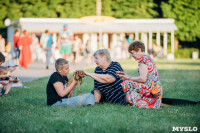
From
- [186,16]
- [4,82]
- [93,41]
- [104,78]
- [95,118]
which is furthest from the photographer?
[186,16]

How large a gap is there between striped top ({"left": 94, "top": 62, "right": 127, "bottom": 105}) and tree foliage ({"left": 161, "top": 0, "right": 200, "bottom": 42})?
31.1 metres

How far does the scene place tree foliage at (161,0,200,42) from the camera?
→ 113ft

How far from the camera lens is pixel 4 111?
4.96 meters

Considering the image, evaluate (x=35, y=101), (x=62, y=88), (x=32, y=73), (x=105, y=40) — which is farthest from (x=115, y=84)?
(x=105, y=40)

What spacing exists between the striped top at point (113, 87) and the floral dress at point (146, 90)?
206 mm

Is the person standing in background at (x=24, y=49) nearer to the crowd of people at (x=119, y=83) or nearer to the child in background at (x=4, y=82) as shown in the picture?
the child in background at (x=4, y=82)

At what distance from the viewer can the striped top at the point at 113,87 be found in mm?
5132

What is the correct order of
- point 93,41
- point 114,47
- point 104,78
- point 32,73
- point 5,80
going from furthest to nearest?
point 93,41 → point 114,47 → point 32,73 → point 5,80 → point 104,78

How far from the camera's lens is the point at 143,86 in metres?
5.01

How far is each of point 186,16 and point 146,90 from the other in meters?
31.9

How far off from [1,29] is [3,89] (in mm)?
32111

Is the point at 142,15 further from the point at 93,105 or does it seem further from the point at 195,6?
the point at 93,105

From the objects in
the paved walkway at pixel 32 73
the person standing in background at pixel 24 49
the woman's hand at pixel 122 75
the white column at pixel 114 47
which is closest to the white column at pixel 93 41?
the white column at pixel 114 47

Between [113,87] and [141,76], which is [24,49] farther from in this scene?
Result: [141,76]
